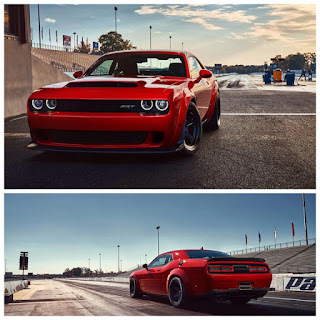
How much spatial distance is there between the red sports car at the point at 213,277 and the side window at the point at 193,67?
3.43m

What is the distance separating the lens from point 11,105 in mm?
13508

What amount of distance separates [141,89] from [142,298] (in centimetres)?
376

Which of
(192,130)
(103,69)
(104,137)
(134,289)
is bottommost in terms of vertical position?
(134,289)

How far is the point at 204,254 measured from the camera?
610cm

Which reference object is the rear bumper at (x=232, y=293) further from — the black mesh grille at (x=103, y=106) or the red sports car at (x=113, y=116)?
the black mesh grille at (x=103, y=106)

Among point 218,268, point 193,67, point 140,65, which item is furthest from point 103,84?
point 218,268

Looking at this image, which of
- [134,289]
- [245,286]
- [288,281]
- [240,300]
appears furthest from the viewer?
[288,281]

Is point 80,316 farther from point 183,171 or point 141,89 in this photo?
point 141,89

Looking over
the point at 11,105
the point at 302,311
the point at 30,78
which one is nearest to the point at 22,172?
the point at 302,311

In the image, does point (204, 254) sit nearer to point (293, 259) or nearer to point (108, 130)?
point (108, 130)

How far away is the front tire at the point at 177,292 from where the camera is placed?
574 centimetres

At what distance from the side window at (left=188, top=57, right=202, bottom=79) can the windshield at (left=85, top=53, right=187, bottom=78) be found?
201 millimetres

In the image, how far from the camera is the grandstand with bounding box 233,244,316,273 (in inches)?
979

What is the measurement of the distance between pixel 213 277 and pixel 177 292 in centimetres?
80
